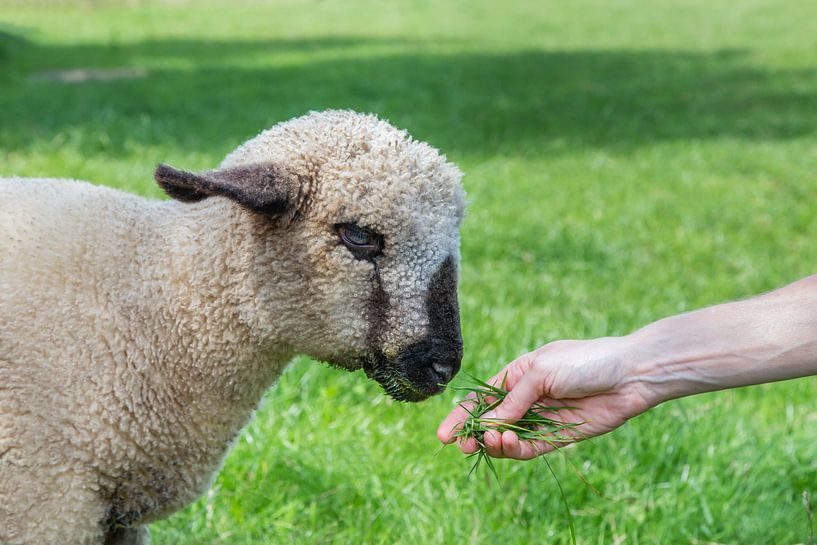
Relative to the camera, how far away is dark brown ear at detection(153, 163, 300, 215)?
2.18 m

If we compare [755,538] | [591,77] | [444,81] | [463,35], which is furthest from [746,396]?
[463,35]

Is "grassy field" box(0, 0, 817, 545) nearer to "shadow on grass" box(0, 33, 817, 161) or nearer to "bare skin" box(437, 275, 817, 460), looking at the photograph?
"shadow on grass" box(0, 33, 817, 161)

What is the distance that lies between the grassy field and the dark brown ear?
1.44 meters

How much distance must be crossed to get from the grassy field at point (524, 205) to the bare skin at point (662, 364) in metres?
0.82

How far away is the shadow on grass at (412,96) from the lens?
9562mm

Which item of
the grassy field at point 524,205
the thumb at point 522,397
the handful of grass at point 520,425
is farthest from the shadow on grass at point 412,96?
the thumb at point 522,397

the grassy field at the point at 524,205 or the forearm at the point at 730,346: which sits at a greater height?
the forearm at the point at 730,346

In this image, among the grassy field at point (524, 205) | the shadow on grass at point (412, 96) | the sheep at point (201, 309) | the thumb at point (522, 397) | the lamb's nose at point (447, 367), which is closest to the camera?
the sheep at point (201, 309)

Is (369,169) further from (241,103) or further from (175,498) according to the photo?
(241,103)

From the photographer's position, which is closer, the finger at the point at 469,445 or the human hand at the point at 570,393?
the human hand at the point at 570,393

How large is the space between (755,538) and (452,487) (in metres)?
1.13

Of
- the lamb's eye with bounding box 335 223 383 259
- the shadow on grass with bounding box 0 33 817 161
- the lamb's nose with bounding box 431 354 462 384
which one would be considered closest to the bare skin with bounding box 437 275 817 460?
the lamb's nose with bounding box 431 354 462 384

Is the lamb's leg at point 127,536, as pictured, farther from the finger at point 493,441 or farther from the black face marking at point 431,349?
the finger at point 493,441

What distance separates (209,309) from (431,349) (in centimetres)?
62
